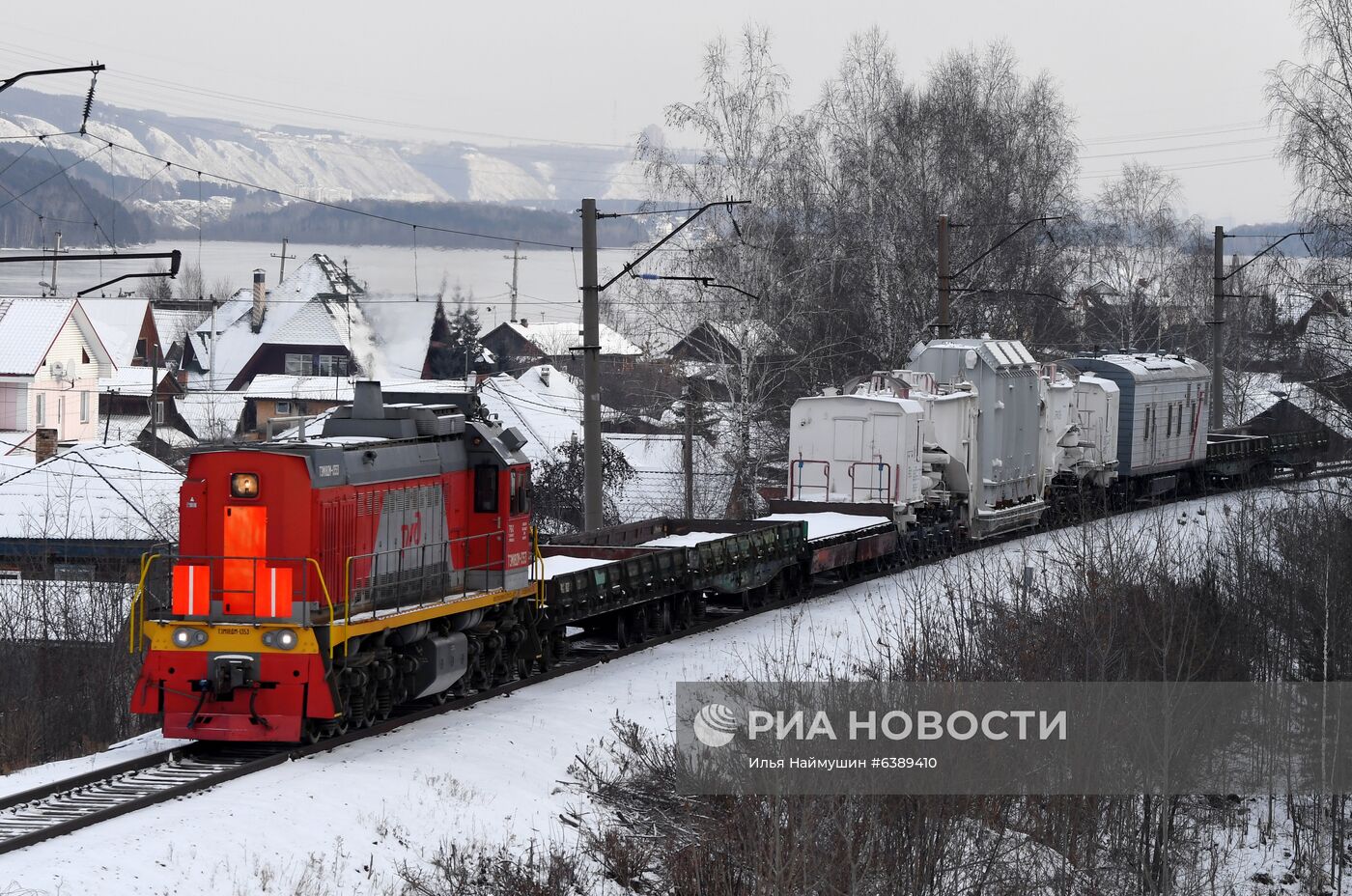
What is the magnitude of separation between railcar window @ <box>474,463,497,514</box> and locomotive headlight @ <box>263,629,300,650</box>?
3.45 meters

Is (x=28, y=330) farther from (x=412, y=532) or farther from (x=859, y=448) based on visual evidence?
(x=412, y=532)

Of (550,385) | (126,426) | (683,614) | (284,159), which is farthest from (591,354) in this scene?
(284,159)

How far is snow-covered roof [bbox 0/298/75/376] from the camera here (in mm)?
51781

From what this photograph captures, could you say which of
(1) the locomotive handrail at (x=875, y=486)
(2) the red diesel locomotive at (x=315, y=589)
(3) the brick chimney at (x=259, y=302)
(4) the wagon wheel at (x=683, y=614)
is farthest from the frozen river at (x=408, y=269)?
(2) the red diesel locomotive at (x=315, y=589)

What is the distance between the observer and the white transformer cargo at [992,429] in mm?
26906

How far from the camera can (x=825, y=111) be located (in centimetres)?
4094

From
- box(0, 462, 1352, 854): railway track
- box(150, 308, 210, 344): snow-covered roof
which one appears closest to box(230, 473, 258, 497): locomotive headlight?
box(0, 462, 1352, 854): railway track

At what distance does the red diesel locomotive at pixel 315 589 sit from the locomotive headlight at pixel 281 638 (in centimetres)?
1

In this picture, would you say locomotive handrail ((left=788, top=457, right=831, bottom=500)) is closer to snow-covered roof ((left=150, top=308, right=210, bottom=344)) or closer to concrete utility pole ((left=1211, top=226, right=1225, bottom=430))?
concrete utility pole ((left=1211, top=226, right=1225, bottom=430))

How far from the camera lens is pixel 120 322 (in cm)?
7094

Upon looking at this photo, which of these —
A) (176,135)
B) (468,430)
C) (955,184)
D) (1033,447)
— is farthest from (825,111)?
(176,135)

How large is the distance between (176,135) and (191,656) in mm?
106113

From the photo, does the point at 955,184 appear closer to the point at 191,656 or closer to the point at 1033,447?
the point at 1033,447

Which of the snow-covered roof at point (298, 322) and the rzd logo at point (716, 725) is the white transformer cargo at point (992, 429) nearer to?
the rzd logo at point (716, 725)
